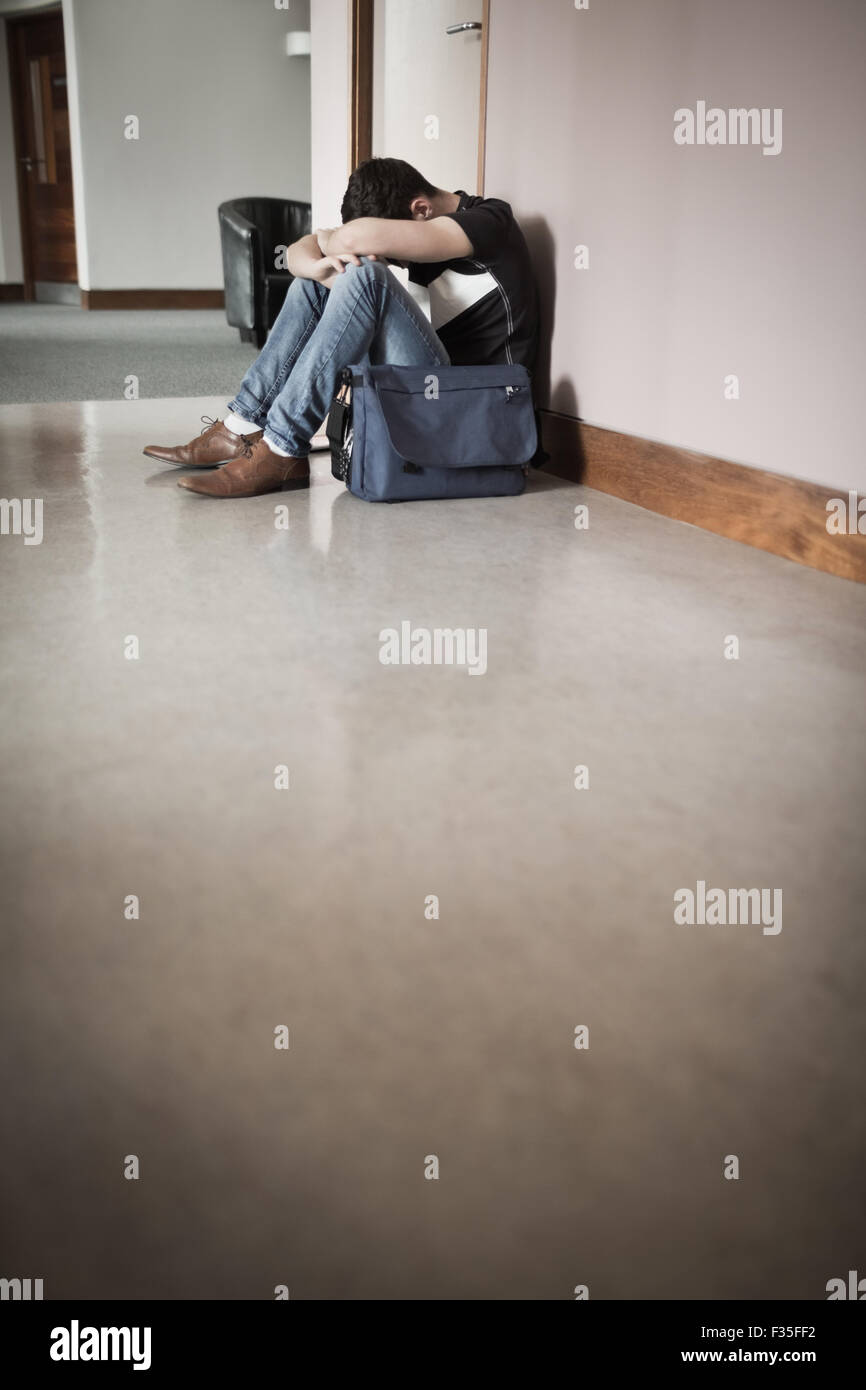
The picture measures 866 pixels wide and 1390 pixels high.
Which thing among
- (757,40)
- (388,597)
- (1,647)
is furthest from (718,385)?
(1,647)

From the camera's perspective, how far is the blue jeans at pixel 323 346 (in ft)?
8.75

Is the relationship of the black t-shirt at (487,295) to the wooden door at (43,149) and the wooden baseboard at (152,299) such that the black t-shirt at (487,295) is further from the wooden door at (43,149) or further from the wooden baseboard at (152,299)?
the wooden door at (43,149)

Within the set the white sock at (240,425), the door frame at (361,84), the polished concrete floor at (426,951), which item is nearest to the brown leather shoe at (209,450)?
the white sock at (240,425)

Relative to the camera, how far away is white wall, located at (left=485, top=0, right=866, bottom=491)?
2078 mm

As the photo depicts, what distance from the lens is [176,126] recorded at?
26.5 ft

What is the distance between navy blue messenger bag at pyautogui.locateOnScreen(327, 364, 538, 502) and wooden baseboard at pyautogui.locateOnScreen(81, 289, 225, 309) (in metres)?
6.27

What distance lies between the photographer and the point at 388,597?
6.50 feet

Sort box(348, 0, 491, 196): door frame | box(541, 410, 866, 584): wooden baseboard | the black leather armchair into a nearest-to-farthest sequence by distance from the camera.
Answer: box(541, 410, 866, 584): wooden baseboard < box(348, 0, 491, 196): door frame < the black leather armchair

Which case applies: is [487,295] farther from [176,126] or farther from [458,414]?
[176,126]

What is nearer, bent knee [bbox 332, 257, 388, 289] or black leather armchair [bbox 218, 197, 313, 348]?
bent knee [bbox 332, 257, 388, 289]

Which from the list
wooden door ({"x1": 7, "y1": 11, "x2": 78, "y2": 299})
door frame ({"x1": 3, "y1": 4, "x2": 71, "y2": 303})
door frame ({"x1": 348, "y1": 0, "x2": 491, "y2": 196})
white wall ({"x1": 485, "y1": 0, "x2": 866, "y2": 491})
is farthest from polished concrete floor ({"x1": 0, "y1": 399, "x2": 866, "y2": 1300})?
door frame ({"x1": 3, "y1": 4, "x2": 71, "y2": 303})

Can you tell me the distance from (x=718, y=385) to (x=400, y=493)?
78 cm

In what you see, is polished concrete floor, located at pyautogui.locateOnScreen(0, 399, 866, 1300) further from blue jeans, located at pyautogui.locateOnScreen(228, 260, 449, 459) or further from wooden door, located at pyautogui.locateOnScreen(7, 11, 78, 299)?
wooden door, located at pyautogui.locateOnScreen(7, 11, 78, 299)

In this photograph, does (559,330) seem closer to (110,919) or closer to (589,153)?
(589,153)
